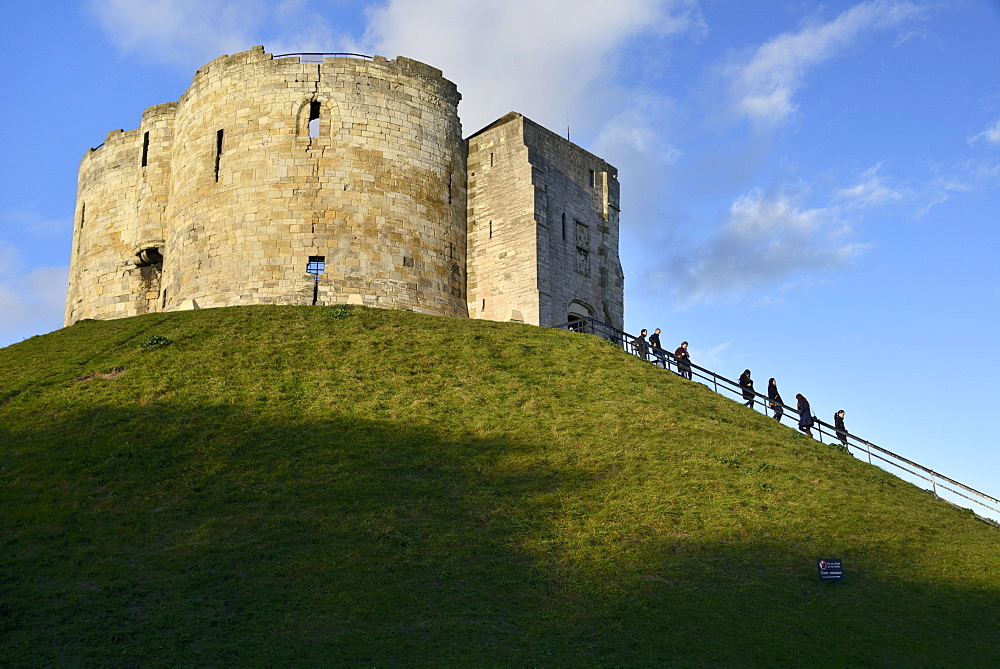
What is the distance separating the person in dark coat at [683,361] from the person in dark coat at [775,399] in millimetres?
2590

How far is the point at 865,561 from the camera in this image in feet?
58.2

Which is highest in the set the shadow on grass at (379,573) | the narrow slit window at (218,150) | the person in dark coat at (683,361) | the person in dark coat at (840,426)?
the narrow slit window at (218,150)

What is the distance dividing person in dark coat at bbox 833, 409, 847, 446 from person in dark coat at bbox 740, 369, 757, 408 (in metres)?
2.53

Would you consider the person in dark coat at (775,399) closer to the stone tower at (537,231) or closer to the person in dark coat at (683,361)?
the person in dark coat at (683,361)

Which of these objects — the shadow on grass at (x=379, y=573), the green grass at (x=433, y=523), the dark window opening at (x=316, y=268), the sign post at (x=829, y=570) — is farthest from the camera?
the dark window opening at (x=316, y=268)

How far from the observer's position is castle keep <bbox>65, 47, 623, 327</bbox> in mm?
33969

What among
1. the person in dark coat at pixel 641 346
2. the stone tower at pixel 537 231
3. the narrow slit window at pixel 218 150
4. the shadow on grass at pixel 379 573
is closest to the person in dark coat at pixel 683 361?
the person in dark coat at pixel 641 346

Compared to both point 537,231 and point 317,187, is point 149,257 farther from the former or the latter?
point 537,231

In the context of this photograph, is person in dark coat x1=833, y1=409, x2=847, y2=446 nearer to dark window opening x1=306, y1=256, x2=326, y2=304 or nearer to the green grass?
the green grass

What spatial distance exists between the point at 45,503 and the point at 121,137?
97.3 ft

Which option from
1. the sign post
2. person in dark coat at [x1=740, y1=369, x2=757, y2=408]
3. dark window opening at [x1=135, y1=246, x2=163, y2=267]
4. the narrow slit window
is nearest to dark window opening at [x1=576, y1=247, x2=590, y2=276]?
person in dark coat at [x1=740, y1=369, x2=757, y2=408]

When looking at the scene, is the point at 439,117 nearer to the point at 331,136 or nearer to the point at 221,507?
the point at 331,136

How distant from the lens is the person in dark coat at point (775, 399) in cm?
2845

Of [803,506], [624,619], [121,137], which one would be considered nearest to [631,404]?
[803,506]
